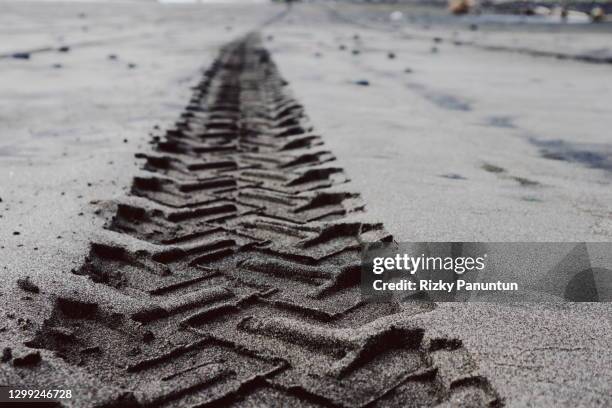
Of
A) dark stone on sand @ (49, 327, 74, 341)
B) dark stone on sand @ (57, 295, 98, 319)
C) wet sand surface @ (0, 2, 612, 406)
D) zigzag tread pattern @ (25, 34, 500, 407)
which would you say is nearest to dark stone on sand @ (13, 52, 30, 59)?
wet sand surface @ (0, 2, 612, 406)

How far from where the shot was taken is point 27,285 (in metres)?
1.60

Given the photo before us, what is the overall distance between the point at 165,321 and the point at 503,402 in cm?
84

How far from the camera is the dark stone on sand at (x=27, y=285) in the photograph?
62.4 inches

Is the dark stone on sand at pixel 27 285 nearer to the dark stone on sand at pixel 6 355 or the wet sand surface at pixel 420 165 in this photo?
the wet sand surface at pixel 420 165

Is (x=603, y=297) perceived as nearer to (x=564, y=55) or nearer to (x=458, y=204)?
(x=458, y=204)

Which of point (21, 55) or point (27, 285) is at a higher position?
point (21, 55)

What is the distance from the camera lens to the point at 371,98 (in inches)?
203

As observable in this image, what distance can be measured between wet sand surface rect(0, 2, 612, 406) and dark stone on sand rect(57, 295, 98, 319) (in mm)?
46

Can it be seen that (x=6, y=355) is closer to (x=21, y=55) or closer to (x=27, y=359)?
(x=27, y=359)

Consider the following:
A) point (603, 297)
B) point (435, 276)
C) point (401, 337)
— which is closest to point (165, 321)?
point (401, 337)
